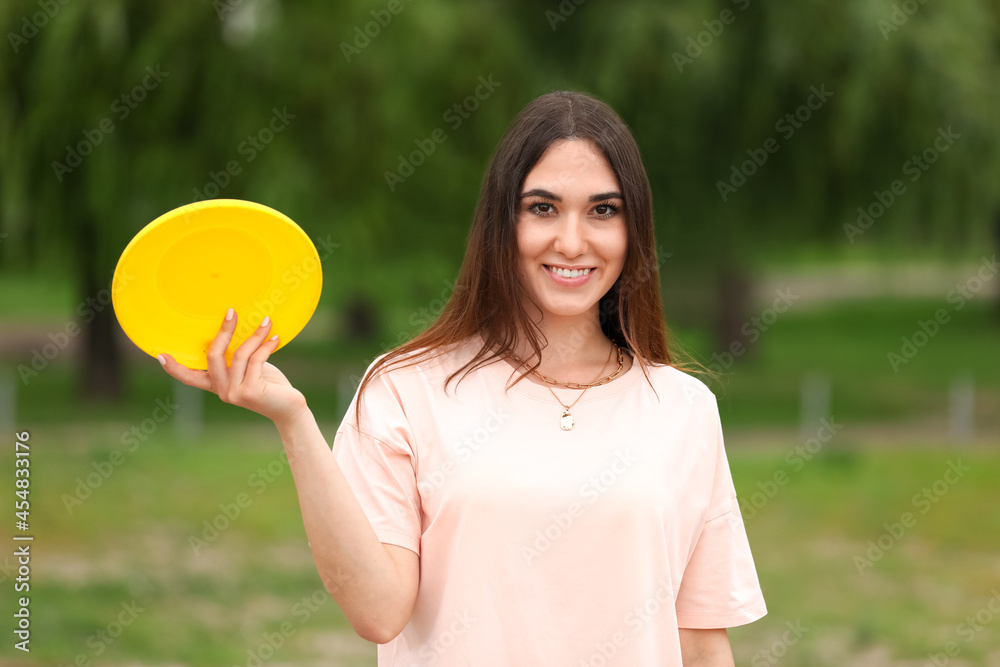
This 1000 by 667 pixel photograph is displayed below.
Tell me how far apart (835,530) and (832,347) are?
13.9 metres

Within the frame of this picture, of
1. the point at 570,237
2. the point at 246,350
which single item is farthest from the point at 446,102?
the point at 246,350

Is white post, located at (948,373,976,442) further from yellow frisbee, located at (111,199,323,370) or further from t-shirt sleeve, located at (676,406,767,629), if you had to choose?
yellow frisbee, located at (111,199,323,370)

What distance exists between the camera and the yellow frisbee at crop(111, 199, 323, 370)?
152 centimetres

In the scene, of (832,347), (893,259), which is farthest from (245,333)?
(832,347)

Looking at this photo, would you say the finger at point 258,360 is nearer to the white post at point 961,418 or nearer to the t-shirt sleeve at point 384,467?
the t-shirt sleeve at point 384,467

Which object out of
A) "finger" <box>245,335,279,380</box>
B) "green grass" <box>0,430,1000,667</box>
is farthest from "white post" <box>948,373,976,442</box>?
"finger" <box>245,335,279,380</box>

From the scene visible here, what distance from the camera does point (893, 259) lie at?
10.6 m

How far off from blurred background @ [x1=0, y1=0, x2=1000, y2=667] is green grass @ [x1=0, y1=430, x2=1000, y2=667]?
3 cm

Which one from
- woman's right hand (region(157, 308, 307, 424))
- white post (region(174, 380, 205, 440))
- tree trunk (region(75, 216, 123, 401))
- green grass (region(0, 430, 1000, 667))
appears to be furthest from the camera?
tree trunk (region(75, 216, 123, 401))

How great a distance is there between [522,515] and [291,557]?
5.39 metres

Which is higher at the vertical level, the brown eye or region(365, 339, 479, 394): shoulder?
the brown eye

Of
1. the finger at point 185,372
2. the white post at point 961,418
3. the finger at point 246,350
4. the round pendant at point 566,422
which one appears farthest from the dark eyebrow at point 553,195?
the white post at point 961,418

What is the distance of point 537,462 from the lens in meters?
1.71

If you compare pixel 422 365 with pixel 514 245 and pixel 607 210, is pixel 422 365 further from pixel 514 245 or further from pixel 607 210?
pixel 607 210
